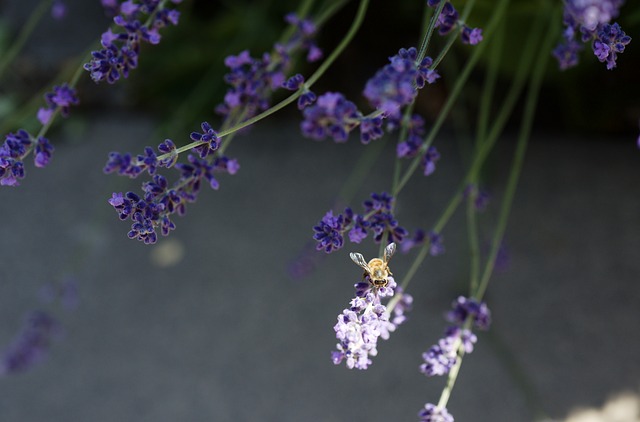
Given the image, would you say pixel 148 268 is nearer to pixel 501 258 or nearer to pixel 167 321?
pixel 167 321

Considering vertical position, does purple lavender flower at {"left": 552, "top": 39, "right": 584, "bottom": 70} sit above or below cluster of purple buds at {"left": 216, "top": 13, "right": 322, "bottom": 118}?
above

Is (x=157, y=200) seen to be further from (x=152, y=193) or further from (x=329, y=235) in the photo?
(x=329, y=235)

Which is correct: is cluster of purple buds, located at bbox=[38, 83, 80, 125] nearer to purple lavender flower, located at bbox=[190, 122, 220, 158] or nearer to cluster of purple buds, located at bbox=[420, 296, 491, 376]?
purple lavender flower, located at bbox=[190, 122, 220, 158]

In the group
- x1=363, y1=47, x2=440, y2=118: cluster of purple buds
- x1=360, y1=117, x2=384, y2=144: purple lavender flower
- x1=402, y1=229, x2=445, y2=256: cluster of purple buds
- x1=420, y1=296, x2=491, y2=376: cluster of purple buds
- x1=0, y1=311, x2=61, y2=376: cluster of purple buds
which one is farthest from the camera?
x1=0, y1=311, x2=61, y2=376: cluster of purple buds

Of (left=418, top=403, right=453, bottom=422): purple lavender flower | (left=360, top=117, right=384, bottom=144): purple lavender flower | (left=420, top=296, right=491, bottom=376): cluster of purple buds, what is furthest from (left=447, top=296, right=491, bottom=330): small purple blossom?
(left=360, top=117, right=384, bottom=144): purple lavender flower

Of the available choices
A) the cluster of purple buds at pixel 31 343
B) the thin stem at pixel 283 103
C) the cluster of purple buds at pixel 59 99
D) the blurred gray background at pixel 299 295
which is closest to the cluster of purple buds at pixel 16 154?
the cluster of purple buds at pixel 59 99

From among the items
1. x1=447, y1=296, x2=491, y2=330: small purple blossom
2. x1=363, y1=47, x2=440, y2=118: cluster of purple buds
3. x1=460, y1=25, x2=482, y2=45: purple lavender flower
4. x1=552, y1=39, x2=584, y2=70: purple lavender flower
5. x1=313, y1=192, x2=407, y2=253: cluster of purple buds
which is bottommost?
x1=363, y1=47, x2=440, y2=118: cluster of purple buds

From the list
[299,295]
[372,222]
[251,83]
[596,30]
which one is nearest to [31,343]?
[299,295]
